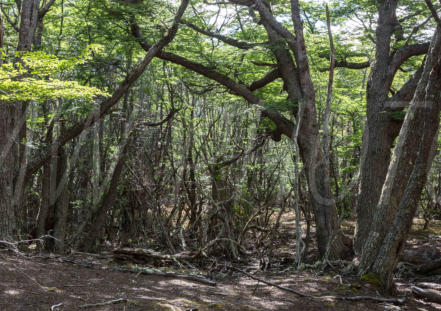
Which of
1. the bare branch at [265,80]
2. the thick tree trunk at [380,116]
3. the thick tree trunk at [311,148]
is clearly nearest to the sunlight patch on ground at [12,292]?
the thick tree trunk at [311,148]

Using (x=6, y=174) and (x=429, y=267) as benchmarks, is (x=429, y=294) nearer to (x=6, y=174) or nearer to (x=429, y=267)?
(x=429, y=267)

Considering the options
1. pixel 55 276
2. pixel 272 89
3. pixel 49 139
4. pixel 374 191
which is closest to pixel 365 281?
pixel 374 191

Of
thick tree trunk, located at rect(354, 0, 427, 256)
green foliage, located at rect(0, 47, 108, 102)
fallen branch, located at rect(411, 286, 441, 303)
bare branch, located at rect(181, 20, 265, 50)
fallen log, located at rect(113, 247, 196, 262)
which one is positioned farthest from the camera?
bare branch, located at rect(181, 20, 265, 50)

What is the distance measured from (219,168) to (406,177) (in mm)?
4435

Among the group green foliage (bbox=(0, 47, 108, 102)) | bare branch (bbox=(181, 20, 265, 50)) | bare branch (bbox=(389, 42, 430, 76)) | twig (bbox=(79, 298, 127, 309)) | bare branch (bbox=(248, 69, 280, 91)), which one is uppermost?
bare branch (bbox=(181, 20, 265, 50))

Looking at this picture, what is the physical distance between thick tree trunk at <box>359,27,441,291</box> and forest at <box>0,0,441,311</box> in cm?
2

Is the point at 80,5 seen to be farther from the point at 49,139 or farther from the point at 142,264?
the point at 142,264

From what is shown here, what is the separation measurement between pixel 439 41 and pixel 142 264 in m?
5.97

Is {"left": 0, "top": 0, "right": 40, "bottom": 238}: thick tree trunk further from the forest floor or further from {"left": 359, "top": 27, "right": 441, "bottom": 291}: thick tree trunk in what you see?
{"left": 359, "top": 27, "right": 441, "bottom": 291}: thick tree trunk

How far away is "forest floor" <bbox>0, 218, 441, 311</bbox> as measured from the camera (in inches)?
178

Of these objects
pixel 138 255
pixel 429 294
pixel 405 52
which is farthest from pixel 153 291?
pixel 405 52

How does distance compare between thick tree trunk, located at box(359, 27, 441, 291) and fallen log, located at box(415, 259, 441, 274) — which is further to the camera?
fallen log, located at box(415, 259, 441, 274)

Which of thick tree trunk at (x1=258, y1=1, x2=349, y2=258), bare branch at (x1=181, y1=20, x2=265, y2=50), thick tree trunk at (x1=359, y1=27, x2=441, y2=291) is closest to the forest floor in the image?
thick tree trunk at (x1=359, y1=27, x2=441, y2=291)

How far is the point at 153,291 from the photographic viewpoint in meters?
5.48
